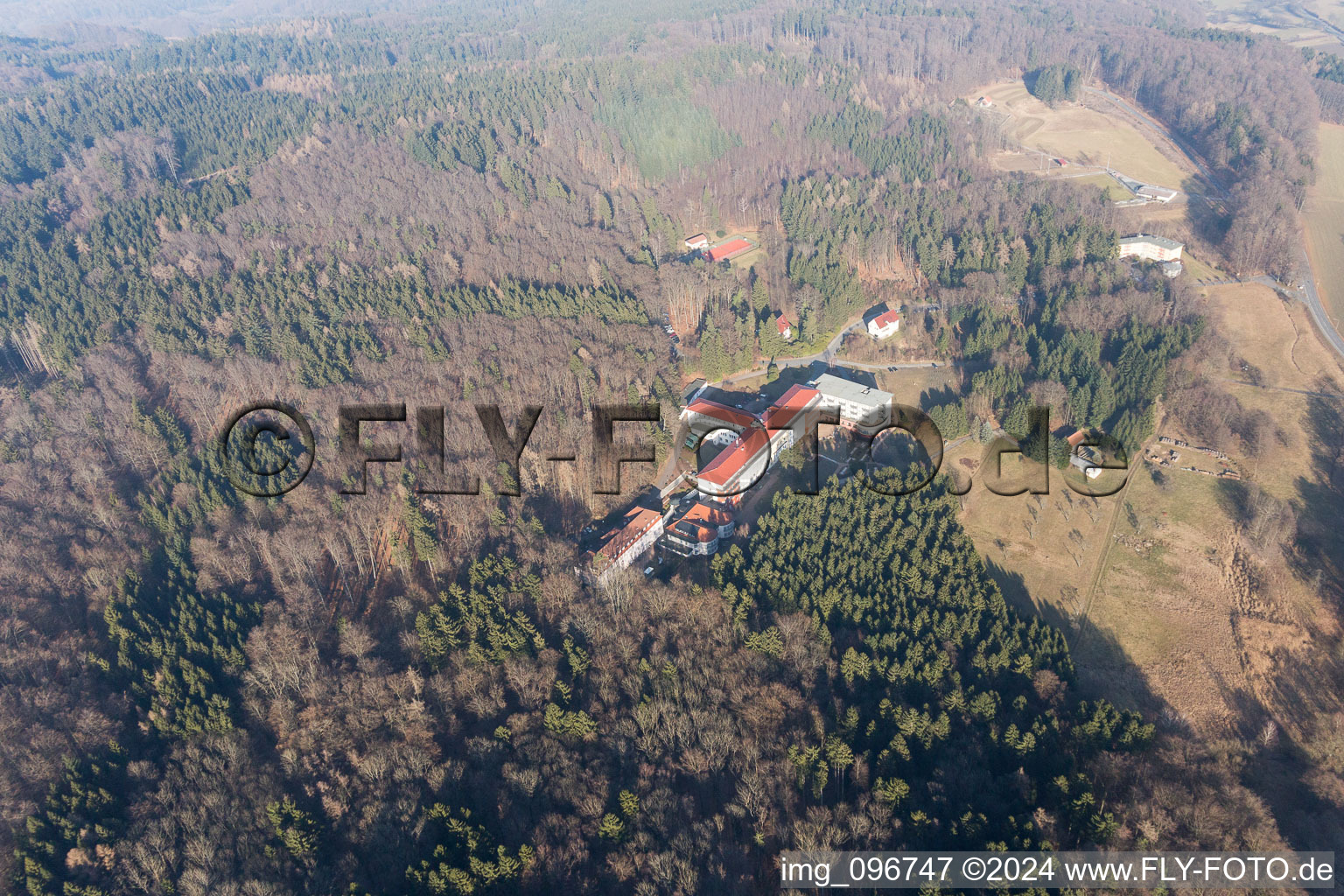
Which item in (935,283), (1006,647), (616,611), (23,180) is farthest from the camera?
(23,180)

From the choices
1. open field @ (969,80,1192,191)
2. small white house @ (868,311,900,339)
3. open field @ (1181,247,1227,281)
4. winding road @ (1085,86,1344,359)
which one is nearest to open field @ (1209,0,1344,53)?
open field @ (969,80,1192,191)

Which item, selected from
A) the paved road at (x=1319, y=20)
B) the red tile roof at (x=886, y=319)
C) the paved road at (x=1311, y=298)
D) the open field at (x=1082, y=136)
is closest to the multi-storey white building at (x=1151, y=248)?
the paved road at (x=1311, y=298)

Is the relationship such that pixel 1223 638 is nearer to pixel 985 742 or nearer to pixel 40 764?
pixel 985 742

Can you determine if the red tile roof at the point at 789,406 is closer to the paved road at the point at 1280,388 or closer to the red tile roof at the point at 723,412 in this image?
the red tile roof at the point at 723,412

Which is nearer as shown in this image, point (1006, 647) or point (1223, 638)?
point (1006, 647)

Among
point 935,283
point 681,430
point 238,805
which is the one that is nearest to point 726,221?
point 935,283
